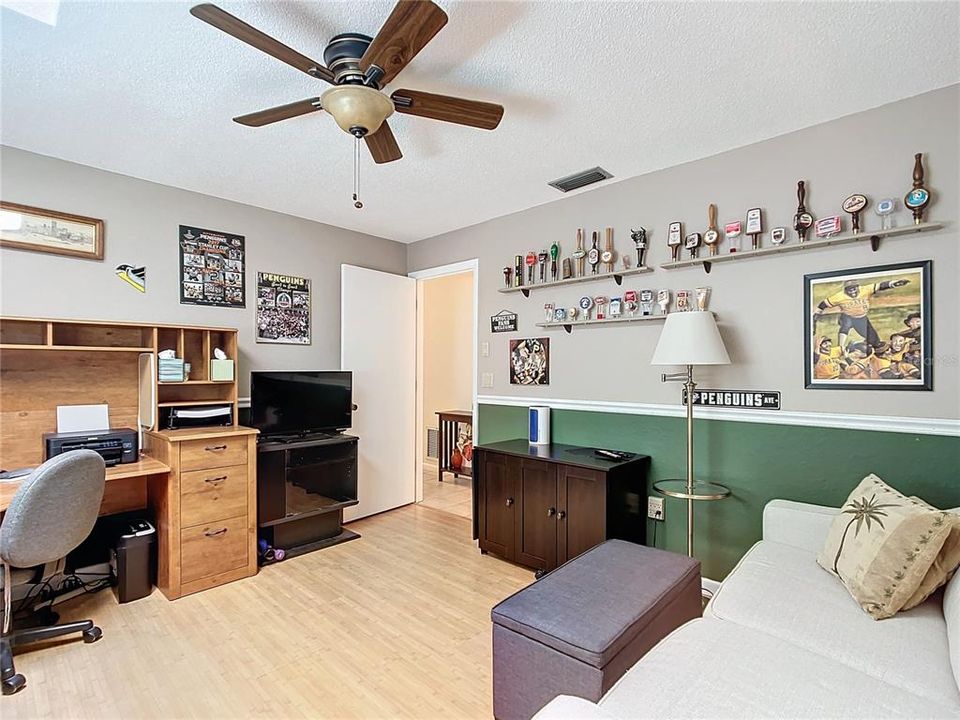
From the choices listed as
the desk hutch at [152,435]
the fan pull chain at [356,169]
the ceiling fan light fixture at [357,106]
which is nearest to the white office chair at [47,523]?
the desk hutch at [152,435]

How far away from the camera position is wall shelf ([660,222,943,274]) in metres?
2.22

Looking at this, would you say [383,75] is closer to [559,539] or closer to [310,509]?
[559,539]

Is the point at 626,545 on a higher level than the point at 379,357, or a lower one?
lower

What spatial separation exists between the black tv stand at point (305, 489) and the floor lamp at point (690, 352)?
230cm

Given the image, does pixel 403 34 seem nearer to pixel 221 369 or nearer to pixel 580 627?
pixel 580 627

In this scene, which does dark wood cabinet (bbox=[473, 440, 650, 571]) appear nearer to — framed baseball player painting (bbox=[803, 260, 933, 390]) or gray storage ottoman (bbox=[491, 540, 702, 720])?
gray storage ottoman (bbox=[491, 540, 702, 720])

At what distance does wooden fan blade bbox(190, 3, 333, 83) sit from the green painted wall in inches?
101

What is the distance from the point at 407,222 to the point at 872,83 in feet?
9.99

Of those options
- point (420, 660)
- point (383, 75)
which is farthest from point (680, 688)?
point (383, 75)

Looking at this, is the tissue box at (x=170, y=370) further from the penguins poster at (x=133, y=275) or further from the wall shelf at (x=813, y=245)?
the wall shelf at (x=813, y=245)

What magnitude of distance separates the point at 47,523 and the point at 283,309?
82.3 inches

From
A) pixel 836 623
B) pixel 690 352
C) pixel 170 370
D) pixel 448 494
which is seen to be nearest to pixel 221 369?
pixel 170 370

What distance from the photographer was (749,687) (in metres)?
1.31

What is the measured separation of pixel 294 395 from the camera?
144 inches
